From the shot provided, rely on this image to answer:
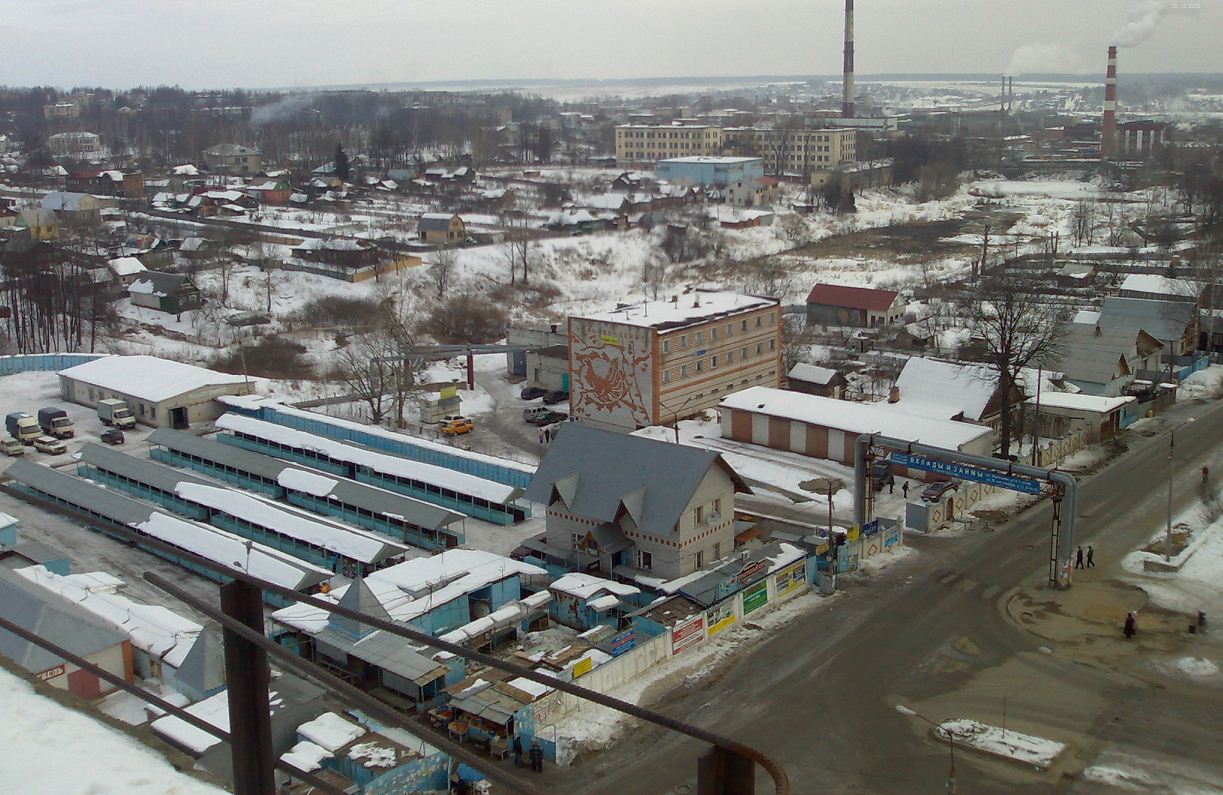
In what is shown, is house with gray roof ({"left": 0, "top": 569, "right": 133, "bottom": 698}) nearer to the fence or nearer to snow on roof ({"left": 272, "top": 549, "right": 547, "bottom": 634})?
snow on roof ({"left": 272, "top": 549, "right": 547, "bottom": 634})

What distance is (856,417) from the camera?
662 inches

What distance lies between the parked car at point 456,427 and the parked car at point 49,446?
616cm

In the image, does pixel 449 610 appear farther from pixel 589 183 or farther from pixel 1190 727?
pixel 589 183

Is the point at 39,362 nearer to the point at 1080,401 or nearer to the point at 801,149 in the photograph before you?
the point at 1080,401

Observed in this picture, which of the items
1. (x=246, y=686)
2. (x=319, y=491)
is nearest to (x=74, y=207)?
(x=319, y=491)

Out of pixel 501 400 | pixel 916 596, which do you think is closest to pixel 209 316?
pixel 501 400

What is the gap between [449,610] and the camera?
36.1 ft

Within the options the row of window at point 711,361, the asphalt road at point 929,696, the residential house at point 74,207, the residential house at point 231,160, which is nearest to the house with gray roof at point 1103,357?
the row of window at point 711,361

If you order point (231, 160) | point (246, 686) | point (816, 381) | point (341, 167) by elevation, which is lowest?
point (816, 381)

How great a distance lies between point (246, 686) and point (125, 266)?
→ 1182 inches

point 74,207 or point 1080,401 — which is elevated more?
point 74,207

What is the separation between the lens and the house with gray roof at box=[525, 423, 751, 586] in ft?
39.5

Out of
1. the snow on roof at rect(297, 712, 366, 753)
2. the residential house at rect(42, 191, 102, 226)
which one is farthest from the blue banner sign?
the residential house at rect(42, 191, 102, 226)

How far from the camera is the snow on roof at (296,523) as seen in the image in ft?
41.2
